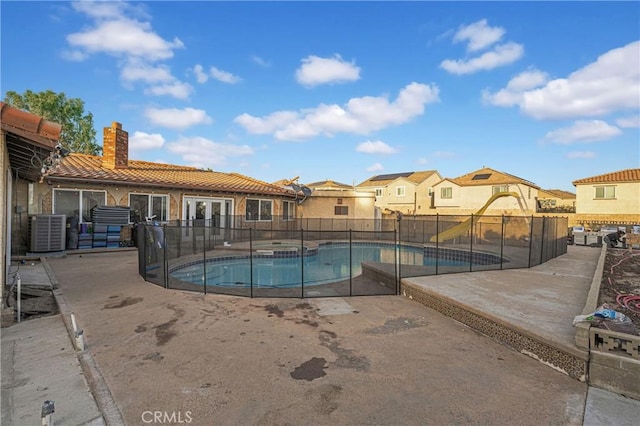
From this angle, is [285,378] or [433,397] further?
[285,378]

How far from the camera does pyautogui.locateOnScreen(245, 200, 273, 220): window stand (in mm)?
18172

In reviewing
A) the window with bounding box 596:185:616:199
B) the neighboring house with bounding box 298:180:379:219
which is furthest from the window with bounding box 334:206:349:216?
the window with bounding box 596:185:616:199

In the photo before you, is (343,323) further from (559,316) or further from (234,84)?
(234,84)

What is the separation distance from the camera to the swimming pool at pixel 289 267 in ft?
31.2

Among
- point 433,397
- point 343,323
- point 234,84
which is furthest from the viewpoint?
point 234,84

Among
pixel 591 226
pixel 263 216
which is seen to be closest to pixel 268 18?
pixel 263 216

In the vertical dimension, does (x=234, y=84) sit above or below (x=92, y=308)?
above

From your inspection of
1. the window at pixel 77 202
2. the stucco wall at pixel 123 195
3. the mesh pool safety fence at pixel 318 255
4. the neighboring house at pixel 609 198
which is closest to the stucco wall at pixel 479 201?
the neighboring house at pixel 609 198

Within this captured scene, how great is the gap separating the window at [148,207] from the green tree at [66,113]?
18.7 m

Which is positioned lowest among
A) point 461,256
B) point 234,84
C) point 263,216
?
point 461,256

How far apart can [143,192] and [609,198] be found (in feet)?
110

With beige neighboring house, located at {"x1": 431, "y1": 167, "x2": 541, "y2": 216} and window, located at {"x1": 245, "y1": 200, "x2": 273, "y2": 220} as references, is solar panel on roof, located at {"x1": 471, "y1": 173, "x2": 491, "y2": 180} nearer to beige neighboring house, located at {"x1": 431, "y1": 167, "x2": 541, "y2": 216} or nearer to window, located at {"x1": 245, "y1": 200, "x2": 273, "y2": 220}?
beige neighboring house, located at {"x1": 431, "y1": 167, "x2": 541, "y2": 216}

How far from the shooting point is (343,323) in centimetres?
512

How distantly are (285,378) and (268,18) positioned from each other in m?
13.2
